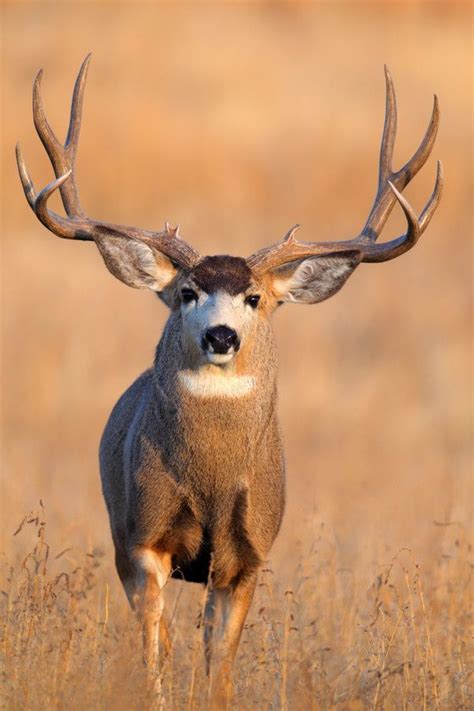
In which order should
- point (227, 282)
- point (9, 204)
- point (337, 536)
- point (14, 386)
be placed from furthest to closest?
point (9, 204) < point (14, 386) < point (337, 536) < point (227, 282)

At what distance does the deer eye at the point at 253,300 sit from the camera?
25.1 ft

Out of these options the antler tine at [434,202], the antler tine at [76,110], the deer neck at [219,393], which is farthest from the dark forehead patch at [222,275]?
the antler tine at [76,110]

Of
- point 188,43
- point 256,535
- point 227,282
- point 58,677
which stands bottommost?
point 58,677

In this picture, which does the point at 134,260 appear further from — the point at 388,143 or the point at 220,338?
the point at 388,143

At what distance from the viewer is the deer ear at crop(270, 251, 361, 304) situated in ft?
26.8

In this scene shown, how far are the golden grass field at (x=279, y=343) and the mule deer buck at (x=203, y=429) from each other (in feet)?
0.80

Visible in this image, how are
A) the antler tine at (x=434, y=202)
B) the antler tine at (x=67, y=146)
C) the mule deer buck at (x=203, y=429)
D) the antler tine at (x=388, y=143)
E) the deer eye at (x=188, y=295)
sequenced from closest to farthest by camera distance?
the mule deer buck at (x=203, y=429)
the deer eye at (x=188, y=295)
the antler tine at (x=434, y=202)
the antler tine at (x=67, y=146)
the antler tine at (x=388, y=143)

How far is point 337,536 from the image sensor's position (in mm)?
12227

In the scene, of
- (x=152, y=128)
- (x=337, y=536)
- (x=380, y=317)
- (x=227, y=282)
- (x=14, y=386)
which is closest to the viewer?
(x=227, y=282)

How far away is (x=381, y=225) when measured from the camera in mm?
8469

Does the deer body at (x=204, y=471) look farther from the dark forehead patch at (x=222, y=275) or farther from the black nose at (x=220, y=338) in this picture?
the black nose at (x=220, y=338)

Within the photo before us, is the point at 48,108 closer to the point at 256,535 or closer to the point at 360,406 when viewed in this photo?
the point at 360,406

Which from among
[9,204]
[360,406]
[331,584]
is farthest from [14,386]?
[331,584]

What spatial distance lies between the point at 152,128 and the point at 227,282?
19.5 m
